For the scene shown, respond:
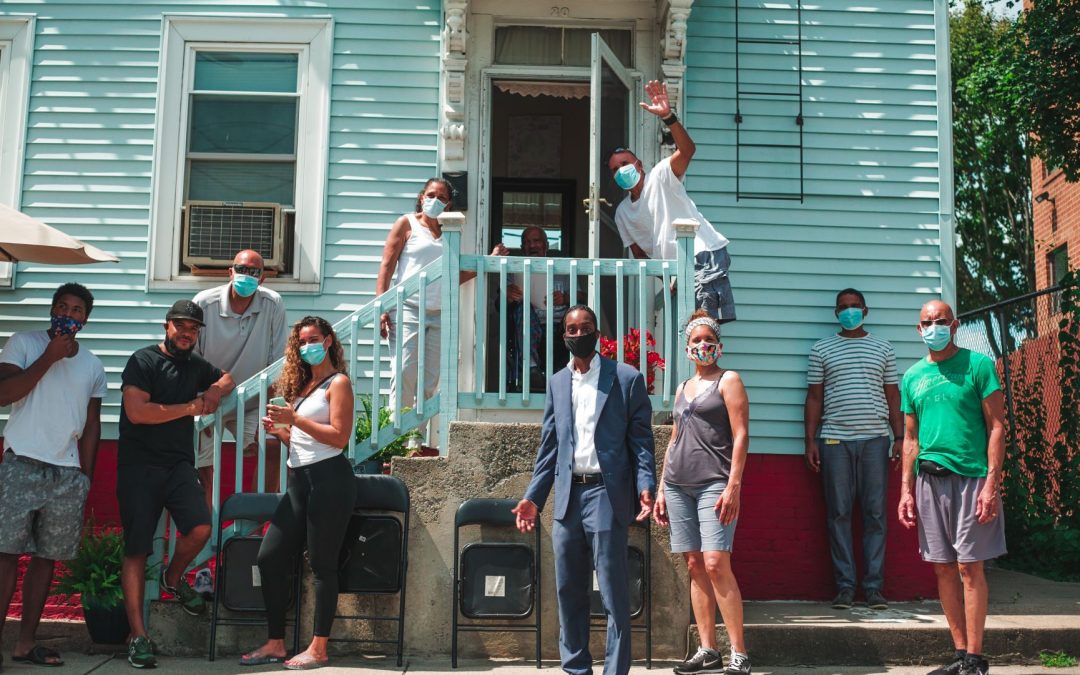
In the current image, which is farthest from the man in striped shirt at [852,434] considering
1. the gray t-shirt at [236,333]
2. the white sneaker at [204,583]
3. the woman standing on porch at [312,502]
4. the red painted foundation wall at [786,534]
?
the white sneaker at [204,583]

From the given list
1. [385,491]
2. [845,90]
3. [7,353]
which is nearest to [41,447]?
[7,353]

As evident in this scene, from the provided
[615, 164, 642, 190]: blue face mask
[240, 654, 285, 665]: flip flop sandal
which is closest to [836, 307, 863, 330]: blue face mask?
[615, 164, 642, 190]: blue face mask

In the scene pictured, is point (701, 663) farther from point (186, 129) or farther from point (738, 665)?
point (186, 129)

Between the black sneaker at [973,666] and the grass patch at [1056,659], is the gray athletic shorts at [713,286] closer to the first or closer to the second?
the black sneaker at [973,666]

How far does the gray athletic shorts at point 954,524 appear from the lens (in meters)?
5.61

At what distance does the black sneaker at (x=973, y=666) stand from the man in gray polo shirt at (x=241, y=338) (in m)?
4.16

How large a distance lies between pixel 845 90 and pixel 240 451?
18.2ft

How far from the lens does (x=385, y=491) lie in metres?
6.31

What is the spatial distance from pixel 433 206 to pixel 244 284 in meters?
1.37

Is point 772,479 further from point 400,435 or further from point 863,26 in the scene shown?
point 863,26

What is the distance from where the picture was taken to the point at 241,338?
7.08 metres

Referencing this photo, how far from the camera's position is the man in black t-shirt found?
606 centimetres

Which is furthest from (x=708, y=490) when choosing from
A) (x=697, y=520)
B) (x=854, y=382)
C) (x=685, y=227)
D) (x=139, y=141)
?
(x=139, y=141)

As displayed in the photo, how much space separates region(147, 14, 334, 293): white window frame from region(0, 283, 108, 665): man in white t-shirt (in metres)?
2.22
